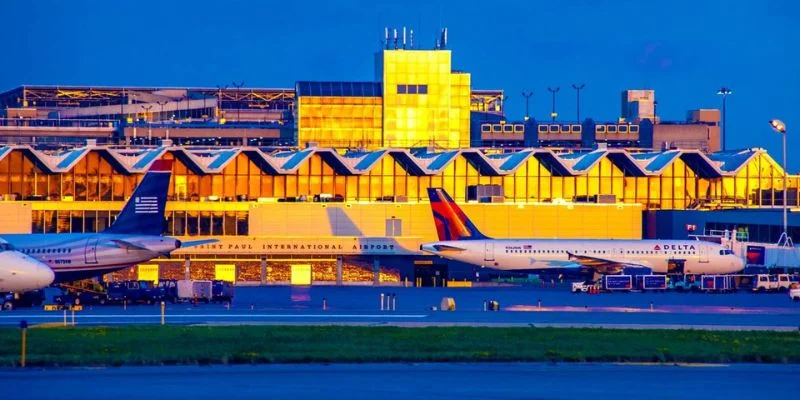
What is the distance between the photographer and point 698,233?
10444 cm

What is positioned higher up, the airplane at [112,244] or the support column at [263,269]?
the airplane at [112,244]

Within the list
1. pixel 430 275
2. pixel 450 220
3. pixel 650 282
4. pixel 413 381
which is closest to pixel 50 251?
Result: pixel 450 220

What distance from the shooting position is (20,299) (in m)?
64.4

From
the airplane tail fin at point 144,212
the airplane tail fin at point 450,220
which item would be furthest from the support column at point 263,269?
the airplane tail fin at point 144,212

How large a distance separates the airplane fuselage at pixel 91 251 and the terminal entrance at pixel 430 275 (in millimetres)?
30153

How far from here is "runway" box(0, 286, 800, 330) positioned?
5428cm

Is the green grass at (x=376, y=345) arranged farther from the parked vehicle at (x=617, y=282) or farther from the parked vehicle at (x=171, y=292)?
the parked vehicle at (x=617, y=282)

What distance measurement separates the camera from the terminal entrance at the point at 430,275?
97144 mm

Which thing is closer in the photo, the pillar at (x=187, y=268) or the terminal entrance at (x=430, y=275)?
the pillar at (x=187, y=268)

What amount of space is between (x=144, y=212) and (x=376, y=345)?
3157cm

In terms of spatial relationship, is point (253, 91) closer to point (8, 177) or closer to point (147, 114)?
point (147, 114)

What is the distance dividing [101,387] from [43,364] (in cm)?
498

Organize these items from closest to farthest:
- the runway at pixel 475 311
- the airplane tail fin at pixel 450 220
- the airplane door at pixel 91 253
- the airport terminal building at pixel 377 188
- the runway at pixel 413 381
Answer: the runway at pixel 413 381
the runway at pixel 475 311
the airplane door at pixel 91 253
the airplane tail fin at pixel 450 220
the airport terminal building at pixel 377 188

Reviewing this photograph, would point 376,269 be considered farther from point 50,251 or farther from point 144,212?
point 50,251
